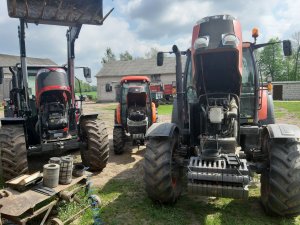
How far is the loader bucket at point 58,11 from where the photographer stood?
5.98 meters

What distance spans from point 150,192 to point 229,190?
115 centimetres

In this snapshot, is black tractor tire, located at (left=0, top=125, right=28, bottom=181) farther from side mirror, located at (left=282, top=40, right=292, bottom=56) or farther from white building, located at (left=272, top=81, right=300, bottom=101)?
white building, located at (left=272, top=81, right=300, bottom=101)

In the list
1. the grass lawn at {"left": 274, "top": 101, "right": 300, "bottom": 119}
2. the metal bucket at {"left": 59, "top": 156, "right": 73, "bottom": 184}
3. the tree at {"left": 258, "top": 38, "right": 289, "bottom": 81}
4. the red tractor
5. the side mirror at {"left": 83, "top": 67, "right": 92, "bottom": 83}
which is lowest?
the grass lawn at {"left": 274, "top": 101, "right": 300, "bottom": 119}

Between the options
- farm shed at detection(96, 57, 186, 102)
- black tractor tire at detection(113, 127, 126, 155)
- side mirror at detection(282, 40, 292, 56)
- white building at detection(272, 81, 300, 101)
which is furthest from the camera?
farm shed at detection(96, 57, 186, 102)

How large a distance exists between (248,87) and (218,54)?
1.60 m

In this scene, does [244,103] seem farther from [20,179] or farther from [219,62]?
[20,179]

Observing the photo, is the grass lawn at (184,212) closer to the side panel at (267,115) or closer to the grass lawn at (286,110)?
the side panel at (267,115)

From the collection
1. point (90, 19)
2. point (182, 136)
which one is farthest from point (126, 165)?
point (90, 19)

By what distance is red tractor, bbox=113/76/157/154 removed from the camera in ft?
26.6

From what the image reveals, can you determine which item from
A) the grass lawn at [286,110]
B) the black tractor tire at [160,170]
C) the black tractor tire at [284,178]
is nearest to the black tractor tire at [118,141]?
the black tractor tire at [160,170]

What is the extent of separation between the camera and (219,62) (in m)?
4.45

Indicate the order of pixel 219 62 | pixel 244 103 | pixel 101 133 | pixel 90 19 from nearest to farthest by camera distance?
pixel 219 62 → pixel 244 103 → pixel 101 133 → pixel 90 19

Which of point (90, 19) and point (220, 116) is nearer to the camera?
point (220, 116)

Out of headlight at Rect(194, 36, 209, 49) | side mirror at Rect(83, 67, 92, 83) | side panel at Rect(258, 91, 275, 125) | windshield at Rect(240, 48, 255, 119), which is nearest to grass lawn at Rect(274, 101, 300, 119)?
side panel at Rect(258, 91, 275, 125)
